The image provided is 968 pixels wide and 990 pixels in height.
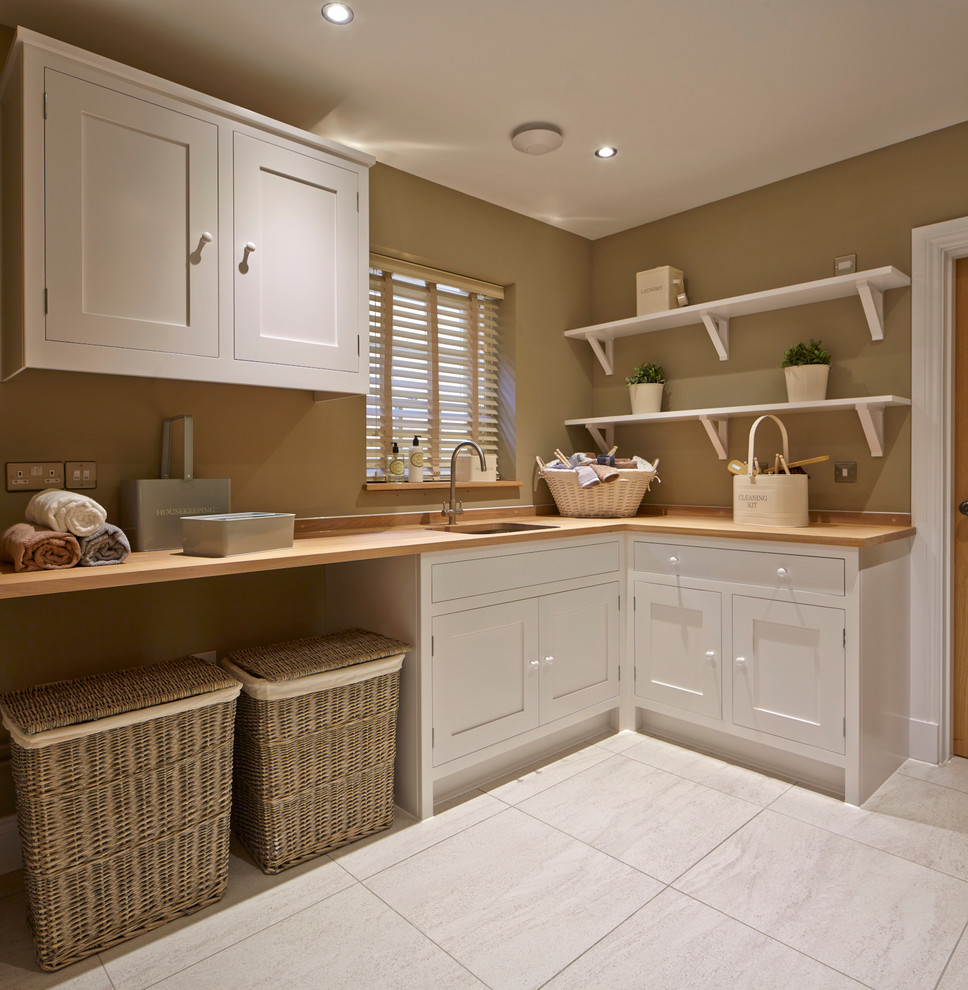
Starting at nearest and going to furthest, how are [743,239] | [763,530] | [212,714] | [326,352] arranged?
1. [212,714]
2. [326,352]
3. [763,530]
4. [743,239]

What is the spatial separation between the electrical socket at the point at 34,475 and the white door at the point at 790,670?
2335 millimetres

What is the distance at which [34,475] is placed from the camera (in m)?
2.04

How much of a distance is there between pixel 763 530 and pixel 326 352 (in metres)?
1.72

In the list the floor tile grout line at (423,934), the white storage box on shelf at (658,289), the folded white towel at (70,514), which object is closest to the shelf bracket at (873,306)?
the white storage box on shelf at (658,289)

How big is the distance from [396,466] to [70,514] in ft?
4.71

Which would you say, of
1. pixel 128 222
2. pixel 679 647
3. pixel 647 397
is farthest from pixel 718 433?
pixel 128 222

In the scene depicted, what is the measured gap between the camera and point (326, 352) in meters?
2.38

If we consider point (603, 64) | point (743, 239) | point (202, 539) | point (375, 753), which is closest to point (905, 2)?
point (603, 64)

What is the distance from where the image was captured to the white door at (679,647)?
2668 millimetres

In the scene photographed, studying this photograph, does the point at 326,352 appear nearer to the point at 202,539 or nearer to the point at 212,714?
the point at 202,539

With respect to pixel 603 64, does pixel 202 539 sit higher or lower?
lower

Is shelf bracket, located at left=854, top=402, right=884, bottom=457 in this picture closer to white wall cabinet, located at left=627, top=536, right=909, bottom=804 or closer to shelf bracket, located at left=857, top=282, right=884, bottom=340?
shelf bracket, located at left=857, top=282, right=884, bottom=340

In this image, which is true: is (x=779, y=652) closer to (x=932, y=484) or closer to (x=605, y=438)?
(x=932, y=484)

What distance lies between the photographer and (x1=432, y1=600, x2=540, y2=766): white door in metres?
2.28
